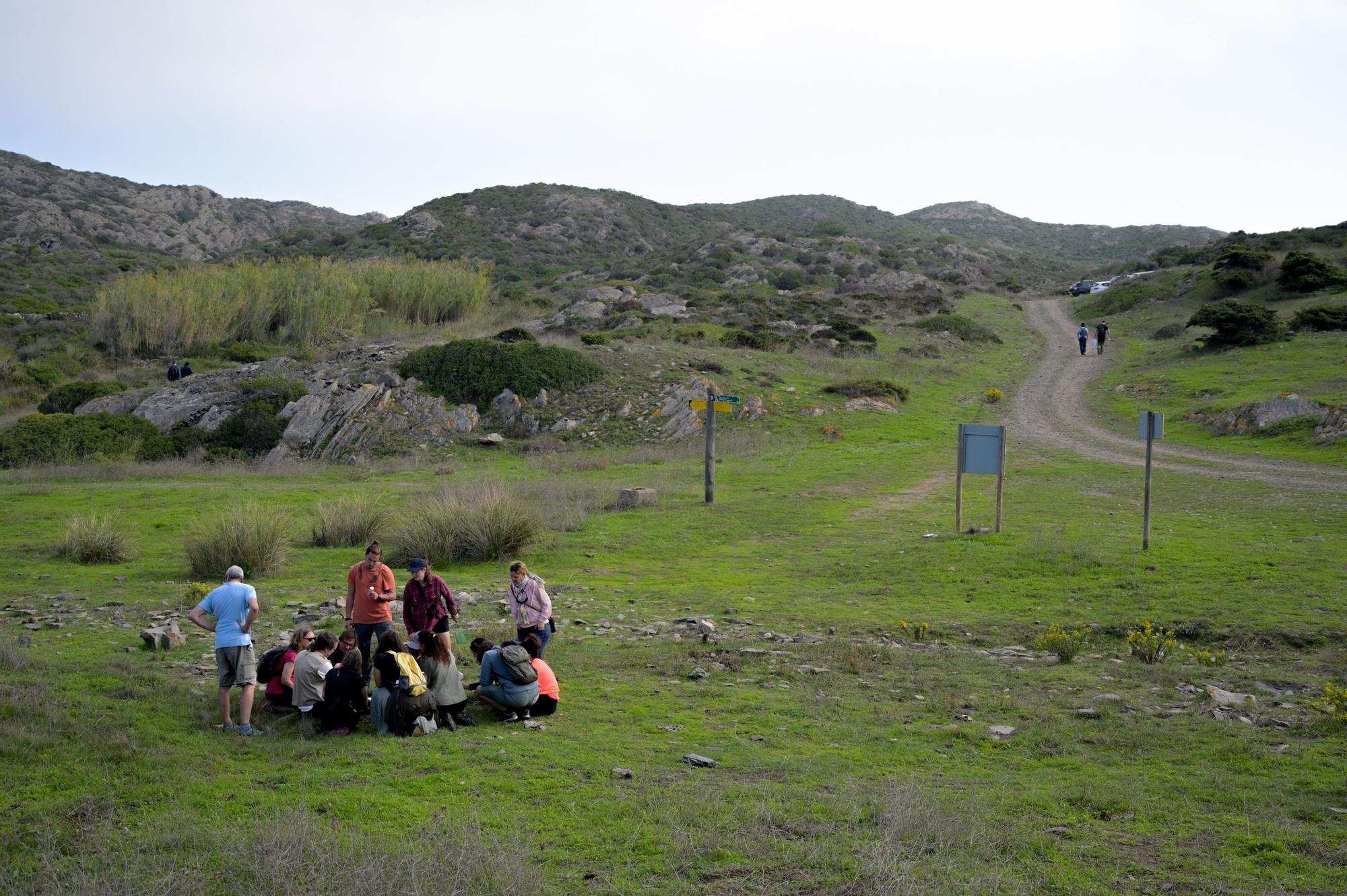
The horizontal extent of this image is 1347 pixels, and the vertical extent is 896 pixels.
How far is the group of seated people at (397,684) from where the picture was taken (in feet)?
26.0

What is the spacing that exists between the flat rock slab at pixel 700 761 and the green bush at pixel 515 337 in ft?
99.1

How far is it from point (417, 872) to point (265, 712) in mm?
3957

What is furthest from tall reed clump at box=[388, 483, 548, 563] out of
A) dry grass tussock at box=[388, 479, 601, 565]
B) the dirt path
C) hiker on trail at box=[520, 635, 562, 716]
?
the dirt path

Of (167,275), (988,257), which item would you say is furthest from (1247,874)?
→ (988,257)

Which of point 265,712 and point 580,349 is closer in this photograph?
point 265,712

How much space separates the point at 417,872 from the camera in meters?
5.02

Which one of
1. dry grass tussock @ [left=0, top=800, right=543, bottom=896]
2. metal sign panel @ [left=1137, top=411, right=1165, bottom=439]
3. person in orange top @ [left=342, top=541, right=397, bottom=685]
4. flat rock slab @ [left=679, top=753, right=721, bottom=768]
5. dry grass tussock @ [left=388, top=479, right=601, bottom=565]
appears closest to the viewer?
dry grass tussock @ [left=0, top=800, right=543, bottom=896]

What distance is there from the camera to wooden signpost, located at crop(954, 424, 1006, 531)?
55.0ft

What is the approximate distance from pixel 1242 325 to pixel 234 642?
4061cm

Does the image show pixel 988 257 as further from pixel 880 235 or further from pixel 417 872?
pixel 417 872

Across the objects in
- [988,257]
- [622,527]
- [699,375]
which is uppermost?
[988,257]

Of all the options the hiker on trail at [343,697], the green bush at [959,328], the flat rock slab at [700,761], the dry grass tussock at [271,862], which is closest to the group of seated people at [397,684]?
the hiker on trail at [343,697]

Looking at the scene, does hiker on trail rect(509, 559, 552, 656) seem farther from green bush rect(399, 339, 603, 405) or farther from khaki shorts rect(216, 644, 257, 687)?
green bush rect(399, 339, 603, 405)

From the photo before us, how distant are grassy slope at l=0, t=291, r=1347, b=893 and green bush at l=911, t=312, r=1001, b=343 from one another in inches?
1293
